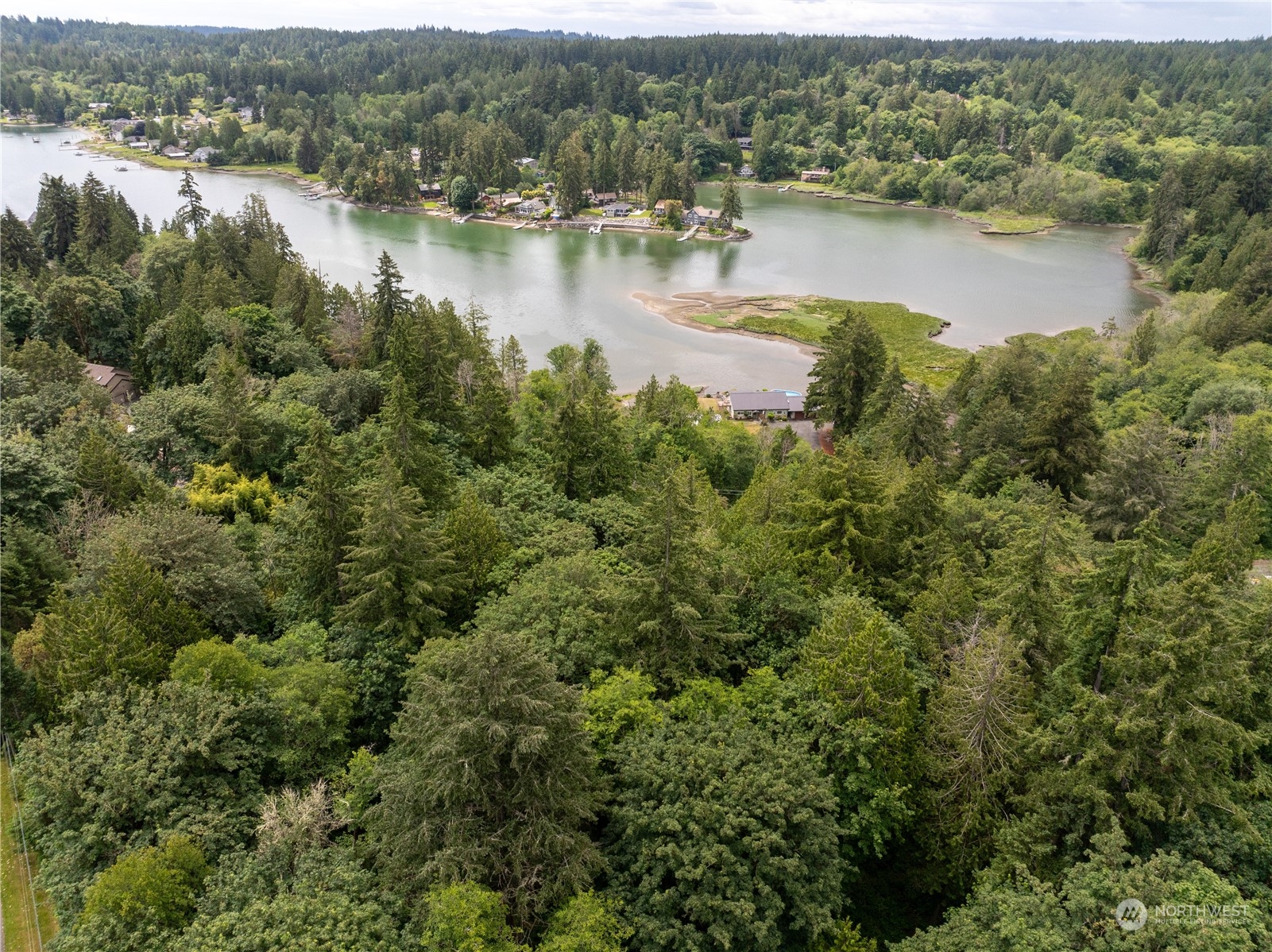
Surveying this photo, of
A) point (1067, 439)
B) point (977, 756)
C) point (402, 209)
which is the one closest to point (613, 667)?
point (977, 756)

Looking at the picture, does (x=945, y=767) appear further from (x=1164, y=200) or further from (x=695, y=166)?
(x=695, y=166)

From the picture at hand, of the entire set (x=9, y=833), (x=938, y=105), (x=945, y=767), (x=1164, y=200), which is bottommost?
(x=9, y=833)

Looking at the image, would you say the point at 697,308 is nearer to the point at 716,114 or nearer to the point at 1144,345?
the point at 1144,345

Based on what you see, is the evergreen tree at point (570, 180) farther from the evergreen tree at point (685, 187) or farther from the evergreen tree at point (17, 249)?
the evergreen tree at point (17, 249)

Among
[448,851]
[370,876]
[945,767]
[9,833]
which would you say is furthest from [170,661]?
[945,767]

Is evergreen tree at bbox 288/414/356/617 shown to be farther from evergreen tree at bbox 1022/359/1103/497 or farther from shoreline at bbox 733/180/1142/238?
shoreline at bbox 733/180/1142/238


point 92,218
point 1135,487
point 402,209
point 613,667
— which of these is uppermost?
point 92,218

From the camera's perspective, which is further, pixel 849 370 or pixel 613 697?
pixel 849 370
